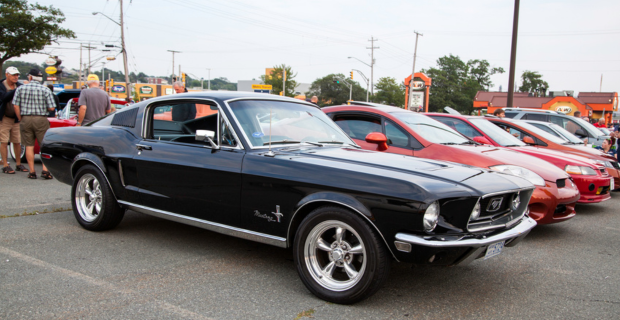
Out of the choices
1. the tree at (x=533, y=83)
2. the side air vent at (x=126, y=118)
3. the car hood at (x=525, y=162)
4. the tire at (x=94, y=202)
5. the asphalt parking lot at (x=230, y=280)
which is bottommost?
the asphalt parking lot at (x=230, y=280)

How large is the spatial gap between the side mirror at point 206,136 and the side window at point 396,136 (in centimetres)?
297

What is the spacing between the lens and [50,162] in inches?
215

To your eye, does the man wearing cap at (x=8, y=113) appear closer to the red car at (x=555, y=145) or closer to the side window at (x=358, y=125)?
the side window at (x=358, y=125)

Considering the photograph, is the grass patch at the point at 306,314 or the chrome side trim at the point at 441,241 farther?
the grass patch at the point at 306,314

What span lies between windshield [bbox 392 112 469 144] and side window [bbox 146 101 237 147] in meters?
2.96

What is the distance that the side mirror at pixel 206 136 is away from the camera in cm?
377

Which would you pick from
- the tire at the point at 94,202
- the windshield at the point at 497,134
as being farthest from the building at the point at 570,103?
the tire at the point at 94,202

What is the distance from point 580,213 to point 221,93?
5.89 m

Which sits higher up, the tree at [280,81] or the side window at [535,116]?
the tree at [280,81]

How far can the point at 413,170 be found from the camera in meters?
Result: 3.31

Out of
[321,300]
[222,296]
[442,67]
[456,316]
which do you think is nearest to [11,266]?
[222,296]

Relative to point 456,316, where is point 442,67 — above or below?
above

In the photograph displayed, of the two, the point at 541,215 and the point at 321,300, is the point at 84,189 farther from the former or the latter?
the point at 541,215

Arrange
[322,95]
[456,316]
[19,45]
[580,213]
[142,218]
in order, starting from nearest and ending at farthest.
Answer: [456,316], [142,218], [580,213], [19,45], [322,95]
